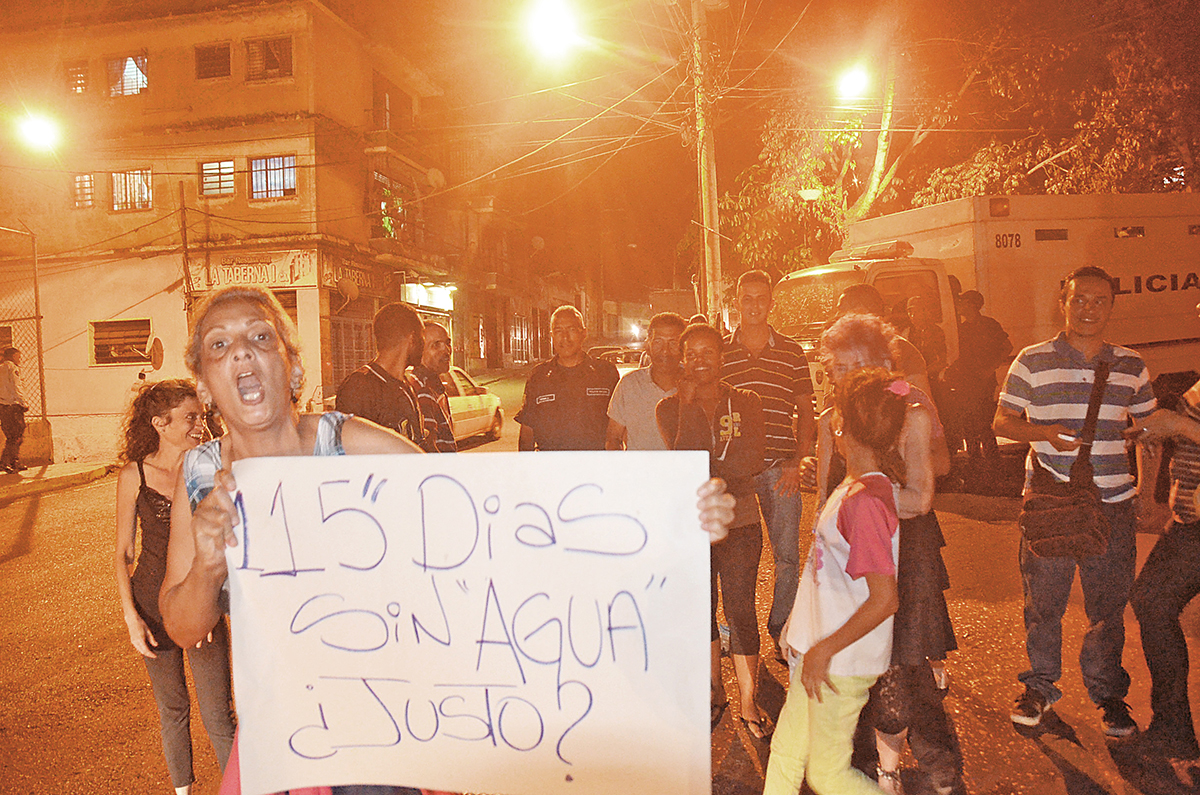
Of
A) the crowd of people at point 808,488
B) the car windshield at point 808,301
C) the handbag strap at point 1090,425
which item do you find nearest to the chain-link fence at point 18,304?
the car windshield at point 808,301

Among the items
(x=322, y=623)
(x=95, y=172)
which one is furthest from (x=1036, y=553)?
(x=95, y=172)

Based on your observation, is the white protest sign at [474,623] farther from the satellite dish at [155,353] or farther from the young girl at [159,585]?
the satellite dish at [155,353]

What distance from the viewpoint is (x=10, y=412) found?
12633mm

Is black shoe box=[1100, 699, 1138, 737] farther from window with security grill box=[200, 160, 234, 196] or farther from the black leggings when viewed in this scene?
window with security grill box=[200, 160, 234, 196]

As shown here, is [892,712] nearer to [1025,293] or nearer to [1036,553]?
[1036,553]

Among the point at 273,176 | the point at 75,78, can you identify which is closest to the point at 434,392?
the point at 273,176

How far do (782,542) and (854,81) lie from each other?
15.3 metres

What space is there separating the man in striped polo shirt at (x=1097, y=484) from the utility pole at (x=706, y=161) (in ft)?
32.9

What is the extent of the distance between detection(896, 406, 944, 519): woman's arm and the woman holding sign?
1.86 m

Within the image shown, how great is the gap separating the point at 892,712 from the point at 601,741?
1.45m

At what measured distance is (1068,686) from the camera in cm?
381

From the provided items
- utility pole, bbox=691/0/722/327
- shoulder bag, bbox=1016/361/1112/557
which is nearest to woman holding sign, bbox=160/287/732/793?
shoulder bag, bbox=1016/361/1112/557

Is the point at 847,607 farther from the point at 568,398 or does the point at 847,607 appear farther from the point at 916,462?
the point at 568,398

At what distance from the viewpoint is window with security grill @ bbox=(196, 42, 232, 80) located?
72.9 ft
